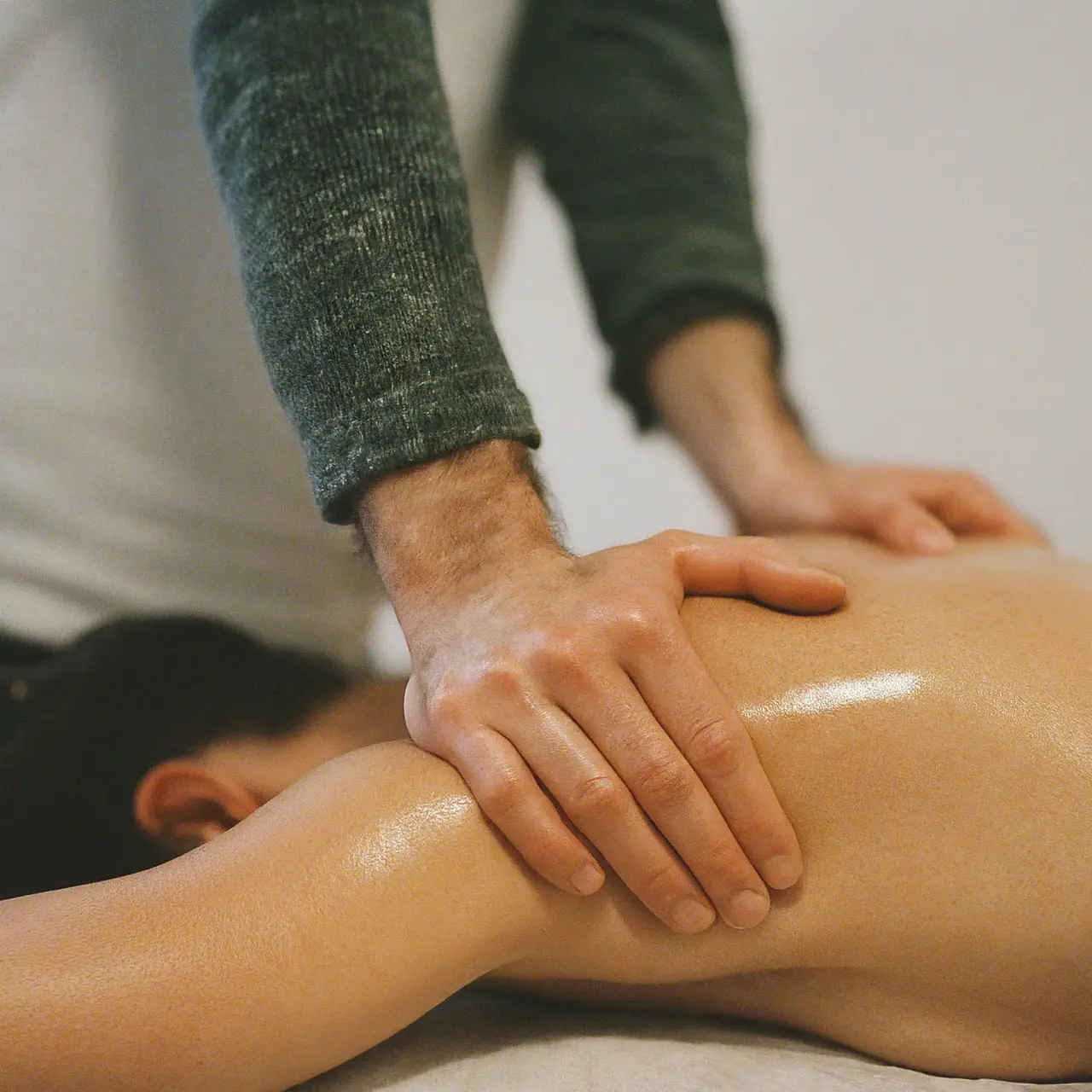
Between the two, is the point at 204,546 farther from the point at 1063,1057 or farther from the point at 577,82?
the point at 1063,1057

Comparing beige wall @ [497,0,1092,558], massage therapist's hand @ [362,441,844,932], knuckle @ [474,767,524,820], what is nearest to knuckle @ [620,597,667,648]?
massage therapist's hand @ [362,441,844,932]

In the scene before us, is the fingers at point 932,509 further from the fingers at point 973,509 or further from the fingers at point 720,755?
the fingers at point 720,755

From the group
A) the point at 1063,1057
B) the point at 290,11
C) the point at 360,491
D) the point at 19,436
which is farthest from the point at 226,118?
the point at 1063,1057

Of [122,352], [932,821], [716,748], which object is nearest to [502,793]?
[716,748]

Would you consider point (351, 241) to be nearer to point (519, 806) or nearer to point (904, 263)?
point (519, 806)

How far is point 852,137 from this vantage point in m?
1.66

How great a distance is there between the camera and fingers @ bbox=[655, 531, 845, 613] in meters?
0.59

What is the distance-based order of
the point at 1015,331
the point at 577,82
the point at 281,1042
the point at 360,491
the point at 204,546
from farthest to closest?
the point at 1015,331 → the point at 577,82 → the point at 204,546 → the point at 360,491 → the point at 281,1042

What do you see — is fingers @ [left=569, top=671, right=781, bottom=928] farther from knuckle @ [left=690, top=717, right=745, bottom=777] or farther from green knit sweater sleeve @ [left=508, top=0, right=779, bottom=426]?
green knit sweater sleeve @ [left=508, top=0, right=779, bottom=426]

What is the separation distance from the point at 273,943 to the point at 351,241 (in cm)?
47

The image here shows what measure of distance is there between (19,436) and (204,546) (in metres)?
0.24

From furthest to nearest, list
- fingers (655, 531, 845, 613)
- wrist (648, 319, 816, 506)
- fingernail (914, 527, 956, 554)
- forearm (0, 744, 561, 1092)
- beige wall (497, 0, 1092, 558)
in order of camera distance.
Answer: beige wall (497, 0, 1092, 558)
wrist (648, 319, 816, 506)
fingernail (914, 527, 956, 554)
fingers (655, 531, 845, 613)
forearm (0, 744, 561, 1092)

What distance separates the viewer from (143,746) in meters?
0.92

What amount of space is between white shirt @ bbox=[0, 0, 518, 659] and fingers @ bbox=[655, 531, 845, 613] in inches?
25.8
